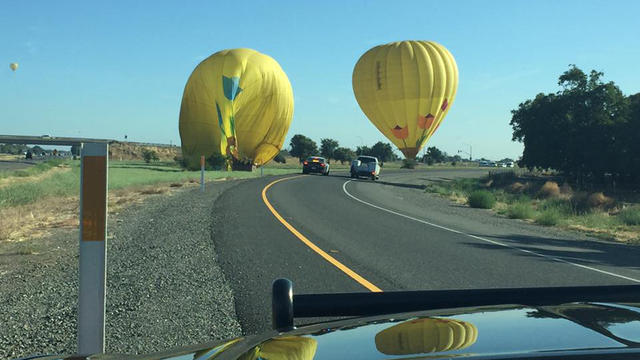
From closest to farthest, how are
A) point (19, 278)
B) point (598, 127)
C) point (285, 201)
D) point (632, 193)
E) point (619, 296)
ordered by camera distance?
point (619, 296)
point (19, 278)
point (285, 201)
point (632, 193)
point (598, 127)

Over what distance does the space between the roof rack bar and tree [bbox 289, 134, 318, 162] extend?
451 ft

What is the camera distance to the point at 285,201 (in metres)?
21.4

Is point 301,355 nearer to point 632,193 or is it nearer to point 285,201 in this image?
point 285,201

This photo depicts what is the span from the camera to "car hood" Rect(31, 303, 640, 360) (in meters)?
1.58

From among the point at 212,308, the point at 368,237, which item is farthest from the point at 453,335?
the point at 368,237

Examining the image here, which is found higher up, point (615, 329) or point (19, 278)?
point (615, 329)

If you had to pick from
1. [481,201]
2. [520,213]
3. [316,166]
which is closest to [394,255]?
[520,213]

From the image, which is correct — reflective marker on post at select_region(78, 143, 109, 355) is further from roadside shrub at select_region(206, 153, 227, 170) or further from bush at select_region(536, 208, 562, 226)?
roadside shrub at select_region(206, 153, 227, 170)

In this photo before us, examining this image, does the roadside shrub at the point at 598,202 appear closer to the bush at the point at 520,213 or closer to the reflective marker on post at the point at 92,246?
the bush at the point at 520,213

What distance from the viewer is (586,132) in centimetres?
4969

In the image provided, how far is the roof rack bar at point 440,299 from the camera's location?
2.46m

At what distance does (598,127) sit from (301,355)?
53.6 m

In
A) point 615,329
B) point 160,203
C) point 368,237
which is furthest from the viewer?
point 160,203

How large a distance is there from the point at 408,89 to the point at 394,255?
42309 mm
